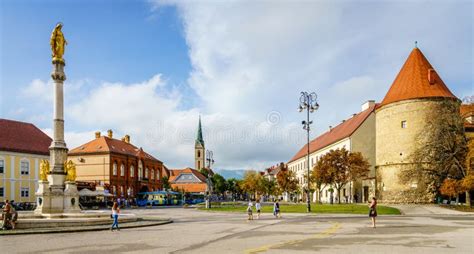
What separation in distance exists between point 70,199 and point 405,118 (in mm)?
39927

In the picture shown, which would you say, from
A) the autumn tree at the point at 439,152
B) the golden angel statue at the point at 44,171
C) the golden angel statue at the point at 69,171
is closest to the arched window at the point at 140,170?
the autumn tree at the point at 439,152

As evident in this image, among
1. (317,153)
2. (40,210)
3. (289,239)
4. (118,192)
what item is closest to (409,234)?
(289,239)

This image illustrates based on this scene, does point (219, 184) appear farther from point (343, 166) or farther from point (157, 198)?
point (343, 166)

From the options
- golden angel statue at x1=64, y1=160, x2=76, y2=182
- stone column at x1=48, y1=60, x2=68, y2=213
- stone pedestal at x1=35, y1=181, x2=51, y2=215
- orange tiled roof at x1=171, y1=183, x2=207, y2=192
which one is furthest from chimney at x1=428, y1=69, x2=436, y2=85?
orange tiled roof at x1=171, y1=183, x2=207, y2=192

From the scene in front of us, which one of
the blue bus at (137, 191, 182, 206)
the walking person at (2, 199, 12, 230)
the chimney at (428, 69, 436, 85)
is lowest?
the blue bus at (137, 191, 182, 206)

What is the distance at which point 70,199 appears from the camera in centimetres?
2808

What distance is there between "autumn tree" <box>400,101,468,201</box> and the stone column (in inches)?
1466

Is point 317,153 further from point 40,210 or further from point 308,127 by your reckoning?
point 40,210

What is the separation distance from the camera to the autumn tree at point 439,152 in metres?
47.4

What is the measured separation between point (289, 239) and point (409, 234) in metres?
5.47

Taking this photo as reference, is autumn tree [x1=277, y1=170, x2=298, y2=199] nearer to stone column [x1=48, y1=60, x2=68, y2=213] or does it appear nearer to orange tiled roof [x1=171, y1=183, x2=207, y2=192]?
stone column [x1=48, y1=60, x2=68, y2=213]

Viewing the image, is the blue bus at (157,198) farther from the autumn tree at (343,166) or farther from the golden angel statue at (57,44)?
the golden angel statue at (57,44)

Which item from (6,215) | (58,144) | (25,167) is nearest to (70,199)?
(58,144)

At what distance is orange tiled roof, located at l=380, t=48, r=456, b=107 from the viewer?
53.3m
